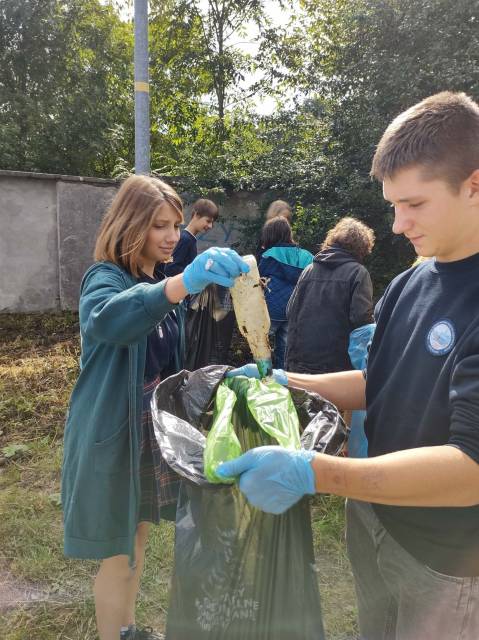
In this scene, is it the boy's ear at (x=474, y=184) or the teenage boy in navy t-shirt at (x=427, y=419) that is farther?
the boy's ear at (x=474, y=184)

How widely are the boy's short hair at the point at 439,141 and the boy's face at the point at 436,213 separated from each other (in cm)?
2

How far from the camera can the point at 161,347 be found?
1867mm

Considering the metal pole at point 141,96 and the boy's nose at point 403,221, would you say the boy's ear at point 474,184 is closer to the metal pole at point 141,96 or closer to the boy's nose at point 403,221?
the boy's nose at point 403,221

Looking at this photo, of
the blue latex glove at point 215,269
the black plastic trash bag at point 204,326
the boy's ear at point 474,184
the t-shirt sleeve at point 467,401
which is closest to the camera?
the t-shirt sleeve at point 467,401

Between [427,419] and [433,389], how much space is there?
0.07 meters

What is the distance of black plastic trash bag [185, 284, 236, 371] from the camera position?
3.96 metres

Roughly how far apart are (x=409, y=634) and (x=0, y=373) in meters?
4.31

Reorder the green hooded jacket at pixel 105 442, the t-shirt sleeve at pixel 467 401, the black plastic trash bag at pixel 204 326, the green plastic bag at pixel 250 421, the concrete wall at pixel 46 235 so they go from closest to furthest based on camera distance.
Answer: the t-shirt sleeve at pixel 467 401
the green plastic bag at pixel 250 421
the green hooded jacket at pixel 105 442
the black plastic trash bag at pixel 204 326
the concrete wall at pixel 46 235

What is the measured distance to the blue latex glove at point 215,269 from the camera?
4.83 feet

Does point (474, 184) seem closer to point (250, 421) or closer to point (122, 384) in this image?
point (250, 421)

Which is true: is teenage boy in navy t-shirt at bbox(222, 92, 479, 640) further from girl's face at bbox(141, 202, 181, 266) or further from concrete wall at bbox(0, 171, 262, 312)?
concrete wall at bbox(0, 171, 262, 312)

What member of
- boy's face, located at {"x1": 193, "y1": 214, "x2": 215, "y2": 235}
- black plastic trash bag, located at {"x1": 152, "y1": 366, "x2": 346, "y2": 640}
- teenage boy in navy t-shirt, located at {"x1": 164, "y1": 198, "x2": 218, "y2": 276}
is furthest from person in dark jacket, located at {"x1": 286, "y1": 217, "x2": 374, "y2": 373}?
black plastic trash bag, located at {"x1": 152, "y1": 366, "x2": 346, "y2": 640}

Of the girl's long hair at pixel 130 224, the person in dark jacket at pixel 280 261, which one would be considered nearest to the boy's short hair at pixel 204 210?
the person in dark jacket at pixel 280 261

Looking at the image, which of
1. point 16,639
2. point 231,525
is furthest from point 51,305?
point 231,525
